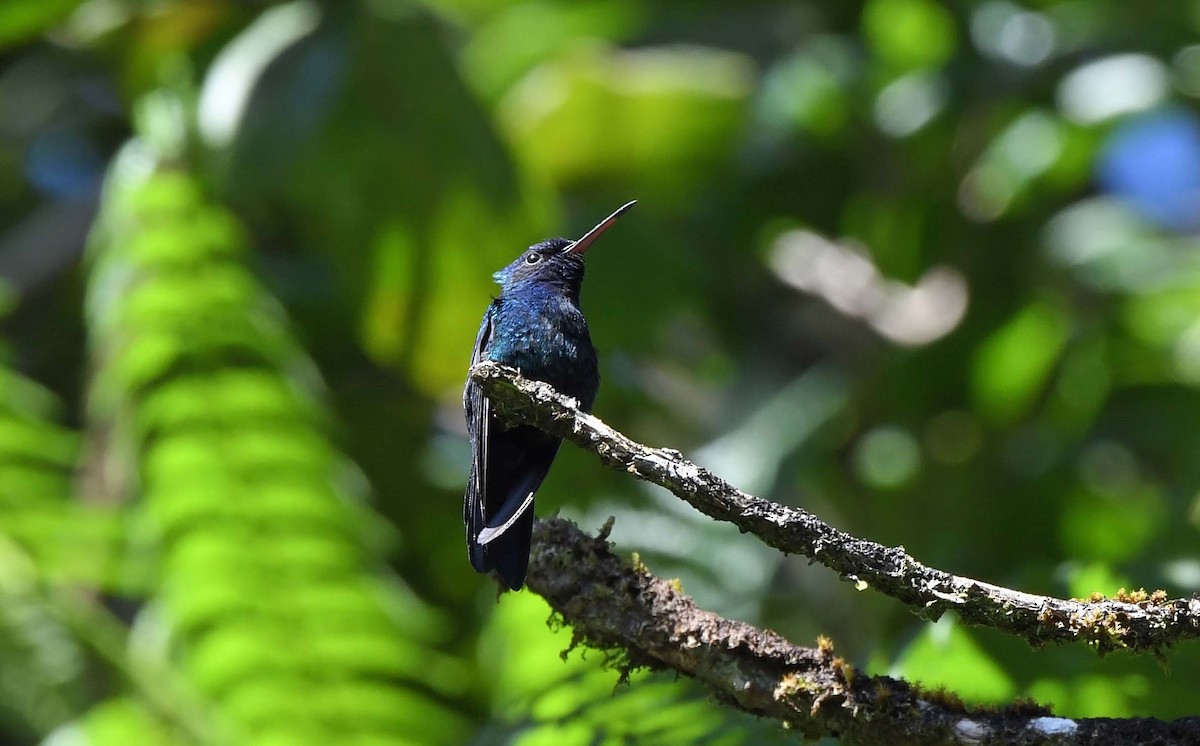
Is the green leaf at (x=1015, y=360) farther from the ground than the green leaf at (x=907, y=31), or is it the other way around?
the green leaf at (x=907, y=31)

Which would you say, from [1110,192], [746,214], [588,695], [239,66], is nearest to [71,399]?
[239,66]

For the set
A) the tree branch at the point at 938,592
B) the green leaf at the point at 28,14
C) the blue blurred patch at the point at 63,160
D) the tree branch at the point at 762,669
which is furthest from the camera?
the blue blurred patch at the point at 63,160

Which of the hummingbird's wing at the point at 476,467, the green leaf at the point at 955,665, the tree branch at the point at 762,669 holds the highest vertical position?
the green leaf at the point at 955,665

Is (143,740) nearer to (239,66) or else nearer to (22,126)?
(239,66)

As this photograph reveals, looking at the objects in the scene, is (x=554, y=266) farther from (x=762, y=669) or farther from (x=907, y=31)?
(x=907, y=31)

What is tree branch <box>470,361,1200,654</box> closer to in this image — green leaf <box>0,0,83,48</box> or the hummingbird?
the hummingbird

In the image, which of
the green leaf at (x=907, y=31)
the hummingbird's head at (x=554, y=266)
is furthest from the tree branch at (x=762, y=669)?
the green leaf at (x=907, y=31)

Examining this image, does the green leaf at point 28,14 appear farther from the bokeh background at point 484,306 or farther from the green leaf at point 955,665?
the green leaf at point 955,665
